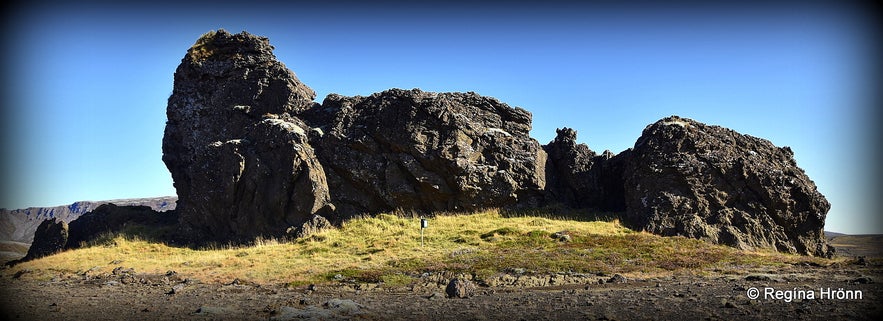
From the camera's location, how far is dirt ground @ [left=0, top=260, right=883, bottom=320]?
42.3ft

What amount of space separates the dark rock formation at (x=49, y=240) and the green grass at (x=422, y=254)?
319 cm

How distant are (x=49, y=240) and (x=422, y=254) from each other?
2663 cm

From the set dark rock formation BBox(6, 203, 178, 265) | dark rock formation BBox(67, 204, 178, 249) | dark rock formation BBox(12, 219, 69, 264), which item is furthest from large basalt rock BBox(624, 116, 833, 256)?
dark rock formation BBox(12, 219, 69, 264)

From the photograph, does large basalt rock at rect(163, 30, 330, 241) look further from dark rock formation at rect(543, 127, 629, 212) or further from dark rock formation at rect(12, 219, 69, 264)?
dark rock formation at rect(543, 127, 629, 212)

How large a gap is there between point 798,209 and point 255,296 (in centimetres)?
2718

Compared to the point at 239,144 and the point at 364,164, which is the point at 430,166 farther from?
the point at 239,144

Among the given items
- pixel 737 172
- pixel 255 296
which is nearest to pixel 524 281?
pixel 255 296

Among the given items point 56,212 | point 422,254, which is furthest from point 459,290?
point 56,212

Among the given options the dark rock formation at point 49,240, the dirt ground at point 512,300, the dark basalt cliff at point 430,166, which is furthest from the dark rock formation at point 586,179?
the dark rock formation at point 49,240

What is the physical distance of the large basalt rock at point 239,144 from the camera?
32812 millimetres

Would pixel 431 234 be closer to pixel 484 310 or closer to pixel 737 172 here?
pixel 484 310

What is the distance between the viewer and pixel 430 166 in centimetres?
3325

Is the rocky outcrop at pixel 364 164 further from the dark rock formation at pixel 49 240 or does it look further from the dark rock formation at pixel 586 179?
the dark rock formation at pixel 49 240

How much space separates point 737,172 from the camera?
28.8 meters
